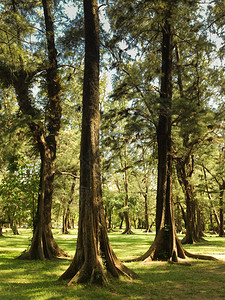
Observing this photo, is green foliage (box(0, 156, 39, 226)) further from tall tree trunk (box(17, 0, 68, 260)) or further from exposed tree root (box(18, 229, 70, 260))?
exposed tree root (box(18, 229, 70, 260))

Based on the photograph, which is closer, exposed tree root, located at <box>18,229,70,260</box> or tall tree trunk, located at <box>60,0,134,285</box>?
tall tree trunk, located at <box>60,0,134,285</box>

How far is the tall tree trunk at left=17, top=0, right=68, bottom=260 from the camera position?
→ 9367 mm

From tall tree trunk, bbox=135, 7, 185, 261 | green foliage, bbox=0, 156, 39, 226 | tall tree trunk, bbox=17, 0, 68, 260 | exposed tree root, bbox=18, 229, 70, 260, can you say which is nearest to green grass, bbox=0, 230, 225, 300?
exposed tree root, bbox=18, 229, 70, 260

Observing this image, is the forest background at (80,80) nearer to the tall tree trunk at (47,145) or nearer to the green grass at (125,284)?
the tall tree trunk at (47,145)

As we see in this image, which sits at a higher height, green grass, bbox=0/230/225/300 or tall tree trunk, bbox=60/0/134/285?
tall tree trunk, bbox=60/0/134/285

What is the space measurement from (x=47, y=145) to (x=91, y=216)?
543 centimetres

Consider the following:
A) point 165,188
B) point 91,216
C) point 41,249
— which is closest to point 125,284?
point 91,216

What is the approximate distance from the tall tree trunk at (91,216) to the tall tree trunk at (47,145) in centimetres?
340

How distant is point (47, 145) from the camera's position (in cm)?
1066

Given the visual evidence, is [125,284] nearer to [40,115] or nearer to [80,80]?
[40,115]

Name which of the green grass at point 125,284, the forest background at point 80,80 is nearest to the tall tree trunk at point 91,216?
the green grass at point 125,284

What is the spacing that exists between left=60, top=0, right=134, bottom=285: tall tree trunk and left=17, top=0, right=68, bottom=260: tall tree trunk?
3403 mm

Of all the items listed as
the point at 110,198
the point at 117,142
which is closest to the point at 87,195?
the point at 117,142

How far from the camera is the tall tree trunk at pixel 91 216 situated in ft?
18.8
